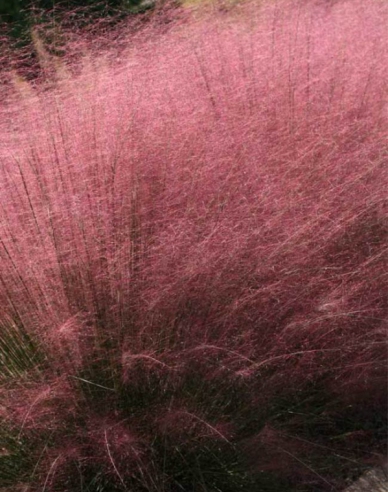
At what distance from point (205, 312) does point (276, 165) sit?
0.87 metres

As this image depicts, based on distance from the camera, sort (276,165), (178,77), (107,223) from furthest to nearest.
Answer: (178,77)
(276,165)
(107,223)

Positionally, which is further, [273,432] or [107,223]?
[107,223]

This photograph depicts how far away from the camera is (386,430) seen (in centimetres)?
288

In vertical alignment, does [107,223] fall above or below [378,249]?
above

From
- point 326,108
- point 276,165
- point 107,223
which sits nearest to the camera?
point 107,223

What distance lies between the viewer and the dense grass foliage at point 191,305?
2416 millimetres

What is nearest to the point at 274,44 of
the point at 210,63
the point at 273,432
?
the point at 210,63

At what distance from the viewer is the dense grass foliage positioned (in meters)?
2.42

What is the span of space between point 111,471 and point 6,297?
0.67 m

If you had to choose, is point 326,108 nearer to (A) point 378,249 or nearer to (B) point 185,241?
(A) point 378,249

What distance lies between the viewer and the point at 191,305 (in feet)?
8.44

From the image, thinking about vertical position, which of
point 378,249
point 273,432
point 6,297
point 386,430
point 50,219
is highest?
point 50,219

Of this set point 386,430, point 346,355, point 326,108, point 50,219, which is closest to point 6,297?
point 50,219

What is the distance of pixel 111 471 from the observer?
2377mm
